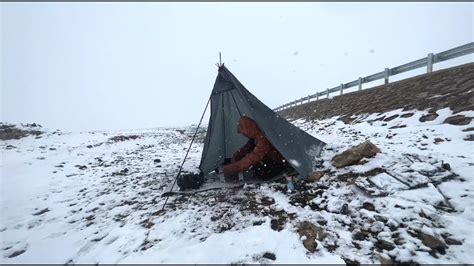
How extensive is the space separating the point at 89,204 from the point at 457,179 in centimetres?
722

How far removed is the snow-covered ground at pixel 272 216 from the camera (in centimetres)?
308

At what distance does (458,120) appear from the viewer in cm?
542

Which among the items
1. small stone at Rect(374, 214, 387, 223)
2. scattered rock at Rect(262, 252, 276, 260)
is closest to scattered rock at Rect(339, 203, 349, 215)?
small stone at Rect(374, 214, 387, 223)

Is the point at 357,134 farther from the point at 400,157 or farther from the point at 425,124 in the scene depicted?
the point at 400,157

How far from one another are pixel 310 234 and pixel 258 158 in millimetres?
2463

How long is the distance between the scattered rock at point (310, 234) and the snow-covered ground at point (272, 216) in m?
0.06

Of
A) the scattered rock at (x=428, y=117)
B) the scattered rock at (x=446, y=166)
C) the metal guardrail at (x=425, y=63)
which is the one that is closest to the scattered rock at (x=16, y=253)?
the scattered rock at (x=446, y=166)

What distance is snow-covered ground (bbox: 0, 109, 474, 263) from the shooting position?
10.1 feet

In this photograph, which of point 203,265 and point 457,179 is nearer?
point 203,265

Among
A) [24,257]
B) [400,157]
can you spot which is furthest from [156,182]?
[400,157]

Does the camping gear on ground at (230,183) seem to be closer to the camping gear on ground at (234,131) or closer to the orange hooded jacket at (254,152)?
the camping gear on ground at (234,131)

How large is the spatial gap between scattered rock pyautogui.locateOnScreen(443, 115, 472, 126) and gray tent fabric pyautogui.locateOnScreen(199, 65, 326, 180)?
2976 mm

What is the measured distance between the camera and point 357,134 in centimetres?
740

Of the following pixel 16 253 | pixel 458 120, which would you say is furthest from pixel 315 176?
pixel 16 253
